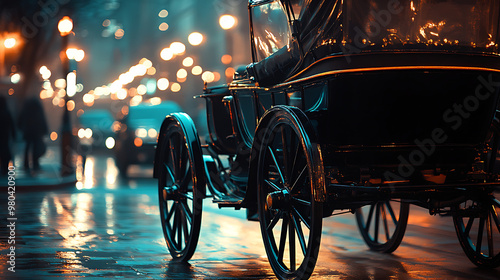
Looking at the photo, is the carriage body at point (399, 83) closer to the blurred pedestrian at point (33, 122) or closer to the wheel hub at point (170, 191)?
the wheel hub at point (170, 191)

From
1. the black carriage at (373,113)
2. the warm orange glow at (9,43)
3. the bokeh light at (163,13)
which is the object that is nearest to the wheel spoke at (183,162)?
the black carriage at (373,113)

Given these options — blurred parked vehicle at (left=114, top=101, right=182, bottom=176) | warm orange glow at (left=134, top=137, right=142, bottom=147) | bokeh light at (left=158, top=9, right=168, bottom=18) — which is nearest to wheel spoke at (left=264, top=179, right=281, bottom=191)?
blurred parked vehicle at (left=114, top=101, right=182, bottom=176)

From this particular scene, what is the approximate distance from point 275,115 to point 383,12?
111 centimetres

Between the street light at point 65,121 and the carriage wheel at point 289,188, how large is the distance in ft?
42.9

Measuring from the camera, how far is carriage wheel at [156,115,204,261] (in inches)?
286

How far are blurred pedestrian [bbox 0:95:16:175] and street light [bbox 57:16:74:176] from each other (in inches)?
46.9

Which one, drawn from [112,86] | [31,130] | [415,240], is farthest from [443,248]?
[112,86]

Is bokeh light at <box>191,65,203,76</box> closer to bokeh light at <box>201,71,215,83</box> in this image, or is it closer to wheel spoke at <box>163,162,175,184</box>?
bokeh light at <box>201,71,215,83</box>

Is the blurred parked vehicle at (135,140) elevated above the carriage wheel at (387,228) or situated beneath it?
elevated above

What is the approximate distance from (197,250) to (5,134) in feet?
39.1

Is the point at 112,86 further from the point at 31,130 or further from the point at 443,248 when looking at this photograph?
the point at 443,248

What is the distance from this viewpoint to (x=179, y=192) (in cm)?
771

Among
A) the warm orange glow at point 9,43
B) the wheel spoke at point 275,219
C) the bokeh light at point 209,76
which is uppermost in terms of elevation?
the bokeh light at point 209,76

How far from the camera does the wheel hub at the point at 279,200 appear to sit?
607 cm
